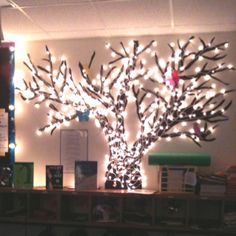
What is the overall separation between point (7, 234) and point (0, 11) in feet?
6.73

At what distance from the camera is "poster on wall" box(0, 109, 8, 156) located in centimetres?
306

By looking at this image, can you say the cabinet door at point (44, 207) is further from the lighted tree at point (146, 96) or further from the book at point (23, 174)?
the lighted tree at point (146, 96)

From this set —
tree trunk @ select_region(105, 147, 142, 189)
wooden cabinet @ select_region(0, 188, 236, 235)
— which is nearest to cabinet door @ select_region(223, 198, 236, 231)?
wooden cabinet @ select_region(0, 188, 236, 235)

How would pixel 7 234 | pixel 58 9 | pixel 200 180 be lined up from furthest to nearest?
pixel 7 234 < pixel 200 180 < pixel 58 9

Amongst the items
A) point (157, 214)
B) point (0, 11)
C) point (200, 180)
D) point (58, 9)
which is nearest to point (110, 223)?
point (157, 214)

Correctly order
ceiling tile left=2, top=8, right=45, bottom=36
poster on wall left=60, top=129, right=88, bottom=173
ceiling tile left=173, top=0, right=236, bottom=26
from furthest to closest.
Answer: poster on wall left=60, top=129, right=88, bottom=173 → ceiling tile left=2, top=8, right=45, bottom=36 → ceiling tile left=173, top=0, right=236, bottom=26

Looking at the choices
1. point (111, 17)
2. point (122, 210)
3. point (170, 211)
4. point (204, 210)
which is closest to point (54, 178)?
point (122, 210)

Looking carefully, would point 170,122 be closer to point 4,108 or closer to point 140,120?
point 140,120

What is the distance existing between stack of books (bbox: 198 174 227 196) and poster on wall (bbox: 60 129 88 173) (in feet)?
3.63

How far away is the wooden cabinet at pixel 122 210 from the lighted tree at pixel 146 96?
0.20 m

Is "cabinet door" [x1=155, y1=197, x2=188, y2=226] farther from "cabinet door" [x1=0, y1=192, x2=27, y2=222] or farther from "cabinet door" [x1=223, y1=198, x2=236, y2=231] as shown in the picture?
"cabinet door" [x1=0, y1=192, x2=27, y2=222]

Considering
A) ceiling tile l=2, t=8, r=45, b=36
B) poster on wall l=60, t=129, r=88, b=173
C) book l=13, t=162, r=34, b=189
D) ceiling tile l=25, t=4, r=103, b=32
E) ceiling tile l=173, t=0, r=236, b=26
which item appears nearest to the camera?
ceiling tile l=173, t=0, r=236, b=26

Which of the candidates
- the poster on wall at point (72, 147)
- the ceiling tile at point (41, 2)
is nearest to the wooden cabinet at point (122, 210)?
the poster on wall at point (72, 147)

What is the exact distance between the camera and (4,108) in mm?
3078
